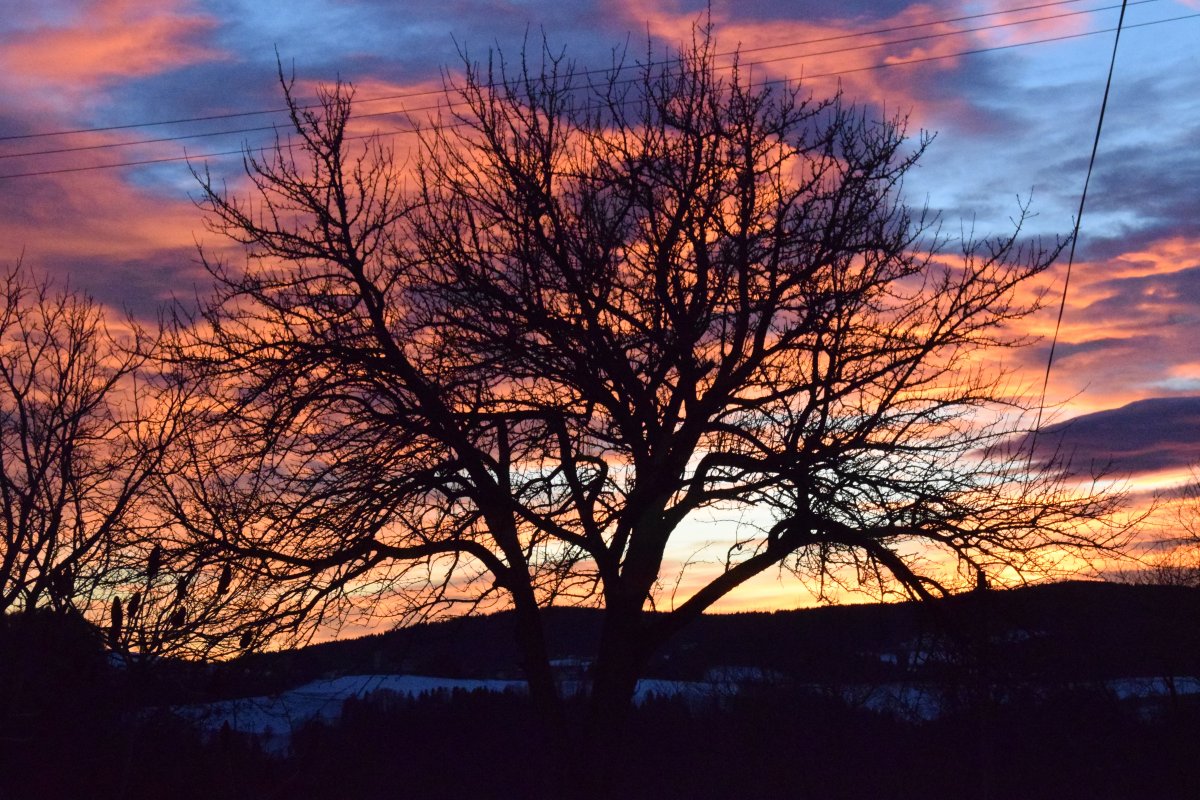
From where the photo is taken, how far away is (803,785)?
3003 centimetres

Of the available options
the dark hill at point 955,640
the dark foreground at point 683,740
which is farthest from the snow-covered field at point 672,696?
the dark hill at point 955,640

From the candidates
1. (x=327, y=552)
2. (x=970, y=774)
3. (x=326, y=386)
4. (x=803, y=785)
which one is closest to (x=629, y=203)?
(x=326, y=386)

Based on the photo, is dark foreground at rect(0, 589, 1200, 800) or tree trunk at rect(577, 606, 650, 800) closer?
tree trunk at rect(577, 606, 650, 800)

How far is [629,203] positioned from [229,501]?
500 cm

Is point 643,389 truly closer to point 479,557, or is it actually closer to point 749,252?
point 749,252

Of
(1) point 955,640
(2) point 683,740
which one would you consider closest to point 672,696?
(2) point 683,740

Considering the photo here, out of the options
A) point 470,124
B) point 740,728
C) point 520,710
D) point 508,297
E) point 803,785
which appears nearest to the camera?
point 508,297

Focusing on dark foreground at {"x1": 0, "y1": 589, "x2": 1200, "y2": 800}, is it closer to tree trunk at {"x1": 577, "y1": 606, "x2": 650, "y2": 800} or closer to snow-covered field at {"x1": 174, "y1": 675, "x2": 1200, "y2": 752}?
tree trunk at {"x1": 577, "y1": 606, "x2": 650, "y2": 800}

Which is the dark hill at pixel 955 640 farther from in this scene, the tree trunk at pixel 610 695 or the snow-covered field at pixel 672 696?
the snow-covered field at pixel 672 696

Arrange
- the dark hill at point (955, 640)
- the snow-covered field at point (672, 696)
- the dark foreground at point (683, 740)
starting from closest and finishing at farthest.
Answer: the dark hill at point (955, 640), the dark foreground at point (683, 740), the snow-covered field at point (672, 696)

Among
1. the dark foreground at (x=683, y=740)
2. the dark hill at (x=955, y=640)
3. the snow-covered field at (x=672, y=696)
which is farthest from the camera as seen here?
the snow-covered field at (x=672, y=696)

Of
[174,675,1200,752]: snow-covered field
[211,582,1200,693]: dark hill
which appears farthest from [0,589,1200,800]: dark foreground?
[174,675,1200,752]: snow-covered field

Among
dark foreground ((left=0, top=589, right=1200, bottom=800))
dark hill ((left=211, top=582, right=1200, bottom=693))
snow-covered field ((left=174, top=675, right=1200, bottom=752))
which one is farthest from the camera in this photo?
snow-covered field ((left=174, top=675, right=1200, bottom=752))

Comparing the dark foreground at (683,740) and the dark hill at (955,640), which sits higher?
the dark hill at (955,640)
